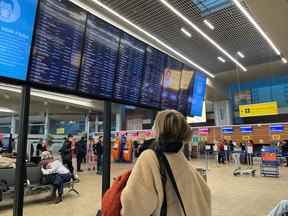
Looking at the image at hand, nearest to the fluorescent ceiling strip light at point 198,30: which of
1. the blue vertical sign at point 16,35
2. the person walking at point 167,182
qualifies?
the blue vertical sign at point 16,35

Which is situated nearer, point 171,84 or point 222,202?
point 171,84

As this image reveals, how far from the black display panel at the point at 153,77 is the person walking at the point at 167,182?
8.42ft

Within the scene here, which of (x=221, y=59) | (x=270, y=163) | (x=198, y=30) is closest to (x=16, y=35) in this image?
(x=198, y=30)

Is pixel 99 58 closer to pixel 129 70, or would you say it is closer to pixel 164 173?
pixel 129 70

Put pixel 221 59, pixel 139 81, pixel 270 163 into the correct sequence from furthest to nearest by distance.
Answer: pixel 221 59, pixel 270 163, pixel 139 81

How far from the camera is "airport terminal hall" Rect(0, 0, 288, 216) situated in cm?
135

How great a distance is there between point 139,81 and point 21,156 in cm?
204

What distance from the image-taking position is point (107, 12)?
6848 millimetres

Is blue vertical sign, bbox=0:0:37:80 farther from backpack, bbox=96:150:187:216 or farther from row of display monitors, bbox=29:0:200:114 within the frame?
backpack, bbox=96:150:187:216

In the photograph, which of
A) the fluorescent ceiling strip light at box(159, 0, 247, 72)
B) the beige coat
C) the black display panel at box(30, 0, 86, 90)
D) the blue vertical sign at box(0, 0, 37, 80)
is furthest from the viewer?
the fluorescent ceiling strip light at box(159, 0, 247, 72)

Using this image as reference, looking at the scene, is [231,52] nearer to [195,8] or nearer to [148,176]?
[195,8]

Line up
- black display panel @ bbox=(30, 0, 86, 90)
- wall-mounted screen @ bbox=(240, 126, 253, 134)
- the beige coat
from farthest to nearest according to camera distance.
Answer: wall-mounted screen @ bbox=(240, 126, 253, 134) → black display panel @ bbox=(30, 0, 86, 90) → the beige coat

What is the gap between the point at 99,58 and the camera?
3.22 m

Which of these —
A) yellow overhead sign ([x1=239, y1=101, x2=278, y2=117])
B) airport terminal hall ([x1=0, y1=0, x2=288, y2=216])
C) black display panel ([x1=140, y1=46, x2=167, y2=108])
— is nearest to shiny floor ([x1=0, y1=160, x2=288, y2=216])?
airport terminal hall ([x1=0, y1=0, x2=288, y2=216])
